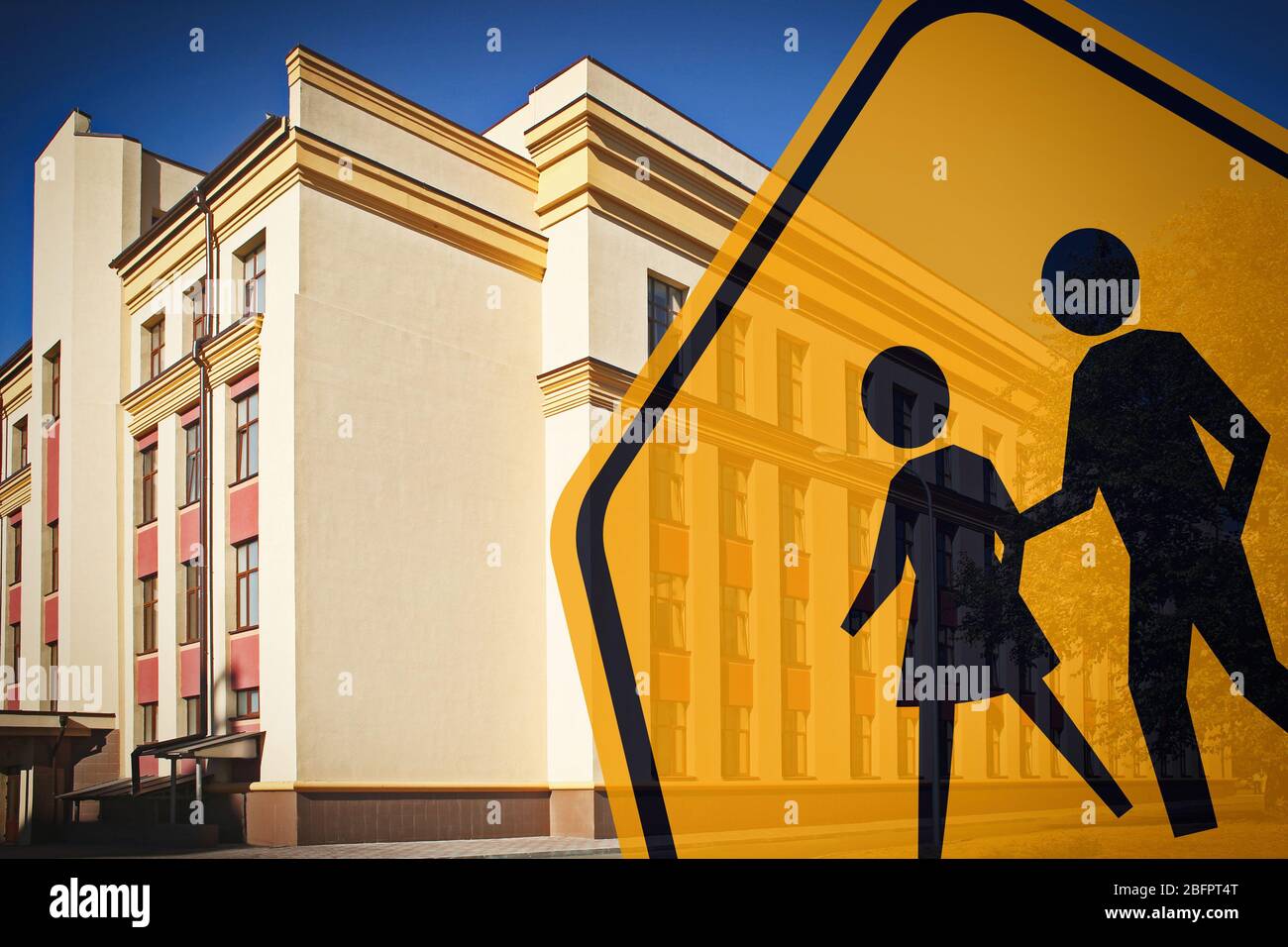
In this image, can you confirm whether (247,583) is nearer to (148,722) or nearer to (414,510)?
(414,510)

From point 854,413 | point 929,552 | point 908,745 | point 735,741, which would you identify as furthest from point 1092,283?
point 908,745

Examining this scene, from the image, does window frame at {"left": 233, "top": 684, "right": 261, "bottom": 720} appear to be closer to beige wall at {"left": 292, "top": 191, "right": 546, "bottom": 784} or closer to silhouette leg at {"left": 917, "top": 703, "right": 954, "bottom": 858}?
beige wall at {"left": 292, "top": 191, "right": 546, "bottom": 784}

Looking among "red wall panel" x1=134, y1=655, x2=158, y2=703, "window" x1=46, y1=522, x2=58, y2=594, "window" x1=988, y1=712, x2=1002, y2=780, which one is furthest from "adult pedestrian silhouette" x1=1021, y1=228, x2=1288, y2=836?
"window" x1=46, y1=522, x2=58, y2=594

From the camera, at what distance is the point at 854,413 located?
37.4 metres

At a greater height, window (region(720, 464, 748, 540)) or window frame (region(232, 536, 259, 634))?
window (region(720, 464, 748, 540))

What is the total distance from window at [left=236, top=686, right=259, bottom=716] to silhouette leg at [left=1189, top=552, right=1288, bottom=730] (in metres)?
16.6

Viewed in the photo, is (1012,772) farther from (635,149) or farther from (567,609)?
(635,149)

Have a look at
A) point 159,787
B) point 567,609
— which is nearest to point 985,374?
point 567,609

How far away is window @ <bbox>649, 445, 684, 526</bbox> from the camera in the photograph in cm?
2928

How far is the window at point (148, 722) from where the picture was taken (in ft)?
94.2

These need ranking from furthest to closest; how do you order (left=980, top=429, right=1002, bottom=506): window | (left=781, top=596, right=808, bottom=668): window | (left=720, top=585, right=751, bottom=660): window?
1. (left=980, top=429, right=1002, bottom=506): window
2. (left=781, top=596, right=808, bottom=668): window
3. (left=720, top=585, right=751, bottom=660): window

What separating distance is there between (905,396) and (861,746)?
38.0ft
